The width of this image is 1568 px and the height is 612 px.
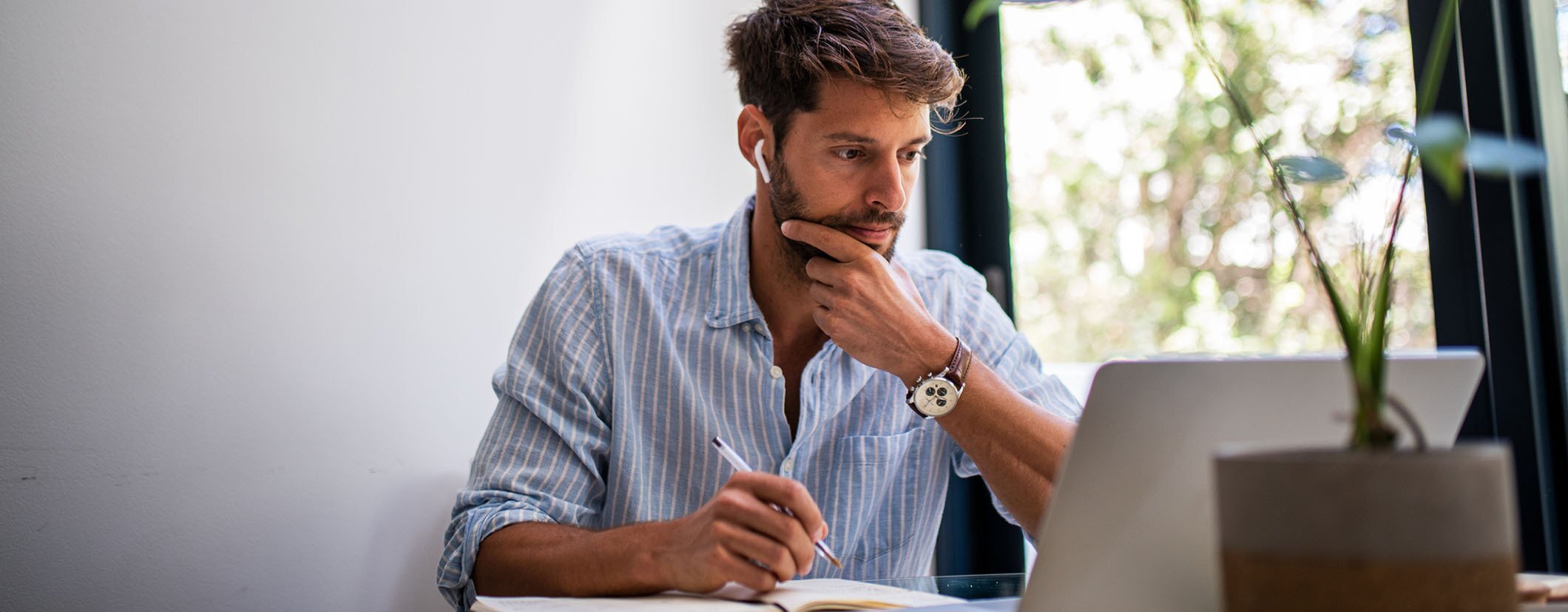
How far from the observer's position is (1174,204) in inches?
153

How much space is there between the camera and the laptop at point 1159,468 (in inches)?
24.1

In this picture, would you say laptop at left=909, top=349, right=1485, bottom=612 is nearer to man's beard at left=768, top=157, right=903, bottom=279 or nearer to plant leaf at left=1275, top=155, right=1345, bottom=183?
plant leaf at left=1275, top=155, right=1345, bottom=183

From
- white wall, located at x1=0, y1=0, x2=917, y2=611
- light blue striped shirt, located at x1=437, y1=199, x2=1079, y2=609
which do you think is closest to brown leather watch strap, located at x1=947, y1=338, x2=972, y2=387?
light blue striped shirt, located at x1=437, y1=199, x2=1079, y2=609

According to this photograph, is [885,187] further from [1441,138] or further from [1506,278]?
[1441,138]

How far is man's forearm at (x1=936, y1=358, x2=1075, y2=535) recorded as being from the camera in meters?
1.32

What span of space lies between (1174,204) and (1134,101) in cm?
41

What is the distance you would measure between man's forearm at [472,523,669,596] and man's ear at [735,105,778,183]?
2.20 feet

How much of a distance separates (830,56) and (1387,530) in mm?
1179

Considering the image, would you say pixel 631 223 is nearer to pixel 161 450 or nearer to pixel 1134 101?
pixel 161 450

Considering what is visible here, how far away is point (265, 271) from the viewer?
5.07 ft

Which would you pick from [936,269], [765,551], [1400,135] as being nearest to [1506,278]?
[936,269]

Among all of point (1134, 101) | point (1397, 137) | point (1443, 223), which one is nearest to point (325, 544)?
point (1397, 137)

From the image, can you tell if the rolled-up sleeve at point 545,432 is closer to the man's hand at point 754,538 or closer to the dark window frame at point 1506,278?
the man's hand at point 754,538

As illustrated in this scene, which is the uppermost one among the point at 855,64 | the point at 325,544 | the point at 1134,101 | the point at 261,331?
the point at 1134,101
